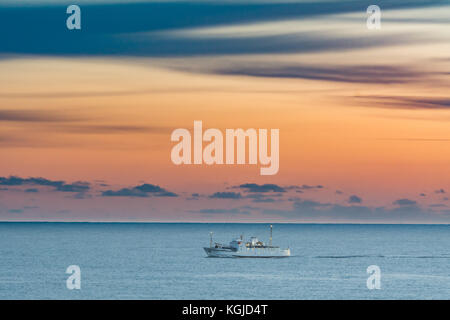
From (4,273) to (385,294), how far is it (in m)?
84.1

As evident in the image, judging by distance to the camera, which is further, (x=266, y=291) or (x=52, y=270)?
(x=52, y=270)

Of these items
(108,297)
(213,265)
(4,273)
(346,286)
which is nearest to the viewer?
(108,297)

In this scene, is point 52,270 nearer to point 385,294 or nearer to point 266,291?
point 266,291
